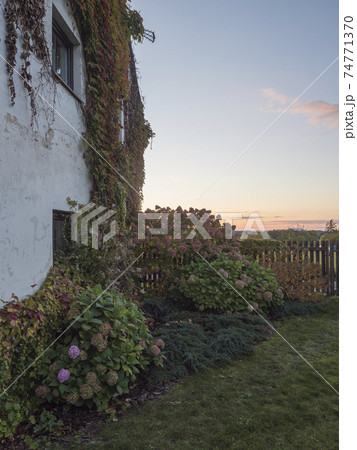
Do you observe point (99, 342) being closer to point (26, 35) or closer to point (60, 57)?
point (26, 35)

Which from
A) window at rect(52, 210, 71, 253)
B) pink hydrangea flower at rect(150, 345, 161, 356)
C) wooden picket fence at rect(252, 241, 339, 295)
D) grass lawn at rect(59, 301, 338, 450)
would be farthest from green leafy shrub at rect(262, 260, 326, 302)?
window at rect(52, 210, 71, 253)

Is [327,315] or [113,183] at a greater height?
[113,183]

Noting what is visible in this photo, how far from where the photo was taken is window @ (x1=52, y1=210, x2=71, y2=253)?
183 inches

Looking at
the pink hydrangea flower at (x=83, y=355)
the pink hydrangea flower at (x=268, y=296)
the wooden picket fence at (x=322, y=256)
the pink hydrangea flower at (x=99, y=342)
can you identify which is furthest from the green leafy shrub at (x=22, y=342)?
the wooden picket fence at (x=322, y=256)

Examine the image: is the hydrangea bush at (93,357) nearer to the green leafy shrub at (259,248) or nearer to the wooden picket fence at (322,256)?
the green leafy shrub at (259,248)

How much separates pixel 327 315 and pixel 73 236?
18.2ft

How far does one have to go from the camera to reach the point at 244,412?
2.91 m

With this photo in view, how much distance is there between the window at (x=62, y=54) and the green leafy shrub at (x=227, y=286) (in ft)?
14.8

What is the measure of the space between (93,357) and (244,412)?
158 cm

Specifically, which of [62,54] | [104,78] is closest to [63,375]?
[62,54]

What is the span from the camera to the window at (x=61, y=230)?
464cm

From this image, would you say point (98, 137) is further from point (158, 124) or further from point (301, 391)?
point (158, 124)

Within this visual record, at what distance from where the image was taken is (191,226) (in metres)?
7.96

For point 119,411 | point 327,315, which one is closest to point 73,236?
point 119,411
